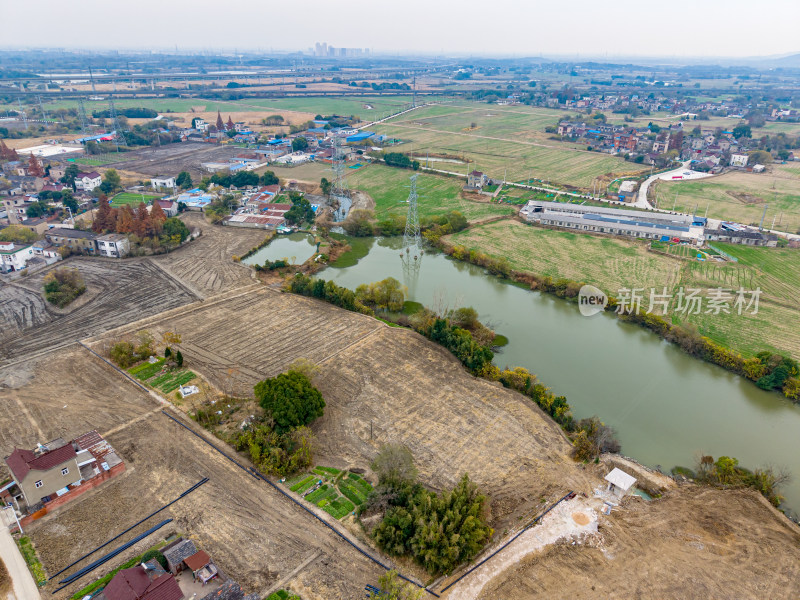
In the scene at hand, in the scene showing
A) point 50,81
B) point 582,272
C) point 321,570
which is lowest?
point 321,570

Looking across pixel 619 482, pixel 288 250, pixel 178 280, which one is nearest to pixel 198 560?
pixel 619 482

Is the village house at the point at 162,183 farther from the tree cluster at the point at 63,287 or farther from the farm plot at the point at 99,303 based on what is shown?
the tree cluster at the point at 63,287

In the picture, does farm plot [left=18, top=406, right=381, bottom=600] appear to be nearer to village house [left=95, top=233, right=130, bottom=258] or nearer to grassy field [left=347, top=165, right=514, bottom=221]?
village house [left=95, top=233, right=130, bottom=258]

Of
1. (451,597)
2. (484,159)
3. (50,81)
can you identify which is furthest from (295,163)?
(50,81)

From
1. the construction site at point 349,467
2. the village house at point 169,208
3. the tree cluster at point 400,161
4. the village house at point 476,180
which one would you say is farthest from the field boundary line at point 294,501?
the tree cluster at point 400,161

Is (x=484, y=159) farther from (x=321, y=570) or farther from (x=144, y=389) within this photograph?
(x=321, y=570)

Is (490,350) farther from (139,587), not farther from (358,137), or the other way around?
(358,137)
